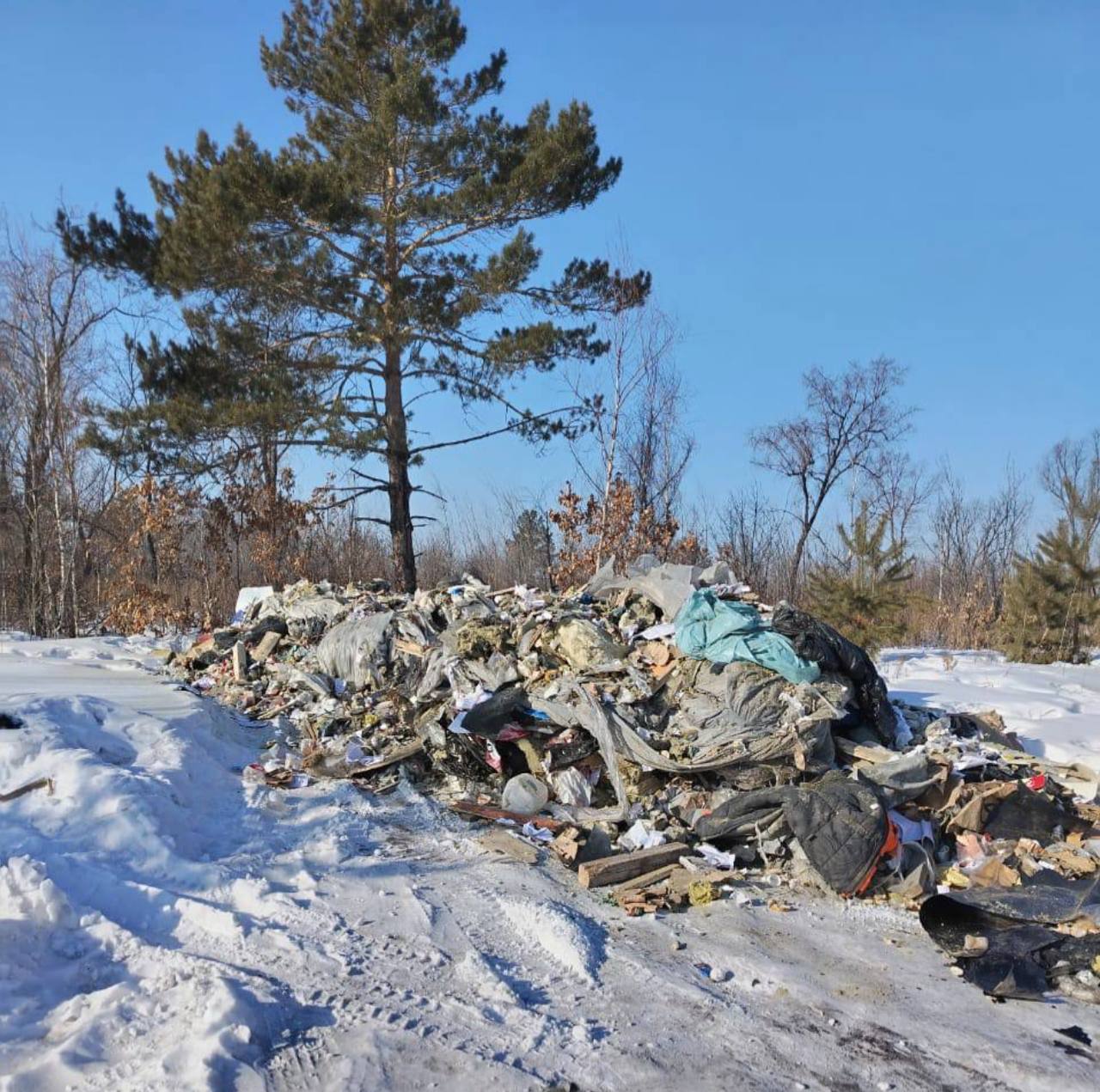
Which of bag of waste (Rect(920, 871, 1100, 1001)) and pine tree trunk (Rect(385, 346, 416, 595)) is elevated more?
pine tree trunk (Rect(385, 346, 416, 595))

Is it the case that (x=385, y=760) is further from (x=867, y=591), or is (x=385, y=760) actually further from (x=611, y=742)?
(x=867, y=591)

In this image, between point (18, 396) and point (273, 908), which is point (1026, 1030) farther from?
point (18, 396)

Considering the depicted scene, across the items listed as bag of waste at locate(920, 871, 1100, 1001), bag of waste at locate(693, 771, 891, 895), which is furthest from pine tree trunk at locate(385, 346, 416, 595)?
bag of waste at locate(920, 871, 1100, 1001)

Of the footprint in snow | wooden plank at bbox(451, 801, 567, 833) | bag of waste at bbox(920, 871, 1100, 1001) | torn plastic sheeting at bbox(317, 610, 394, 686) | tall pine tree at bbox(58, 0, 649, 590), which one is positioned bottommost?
bag of waste at bbox(920, 871, 1100, 1001)

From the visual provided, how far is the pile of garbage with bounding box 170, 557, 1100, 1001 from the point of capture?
464cm

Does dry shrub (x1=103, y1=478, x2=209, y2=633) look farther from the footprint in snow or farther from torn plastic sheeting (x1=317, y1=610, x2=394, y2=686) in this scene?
the footprint in snow

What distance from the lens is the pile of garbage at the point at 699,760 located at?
4.64 meters

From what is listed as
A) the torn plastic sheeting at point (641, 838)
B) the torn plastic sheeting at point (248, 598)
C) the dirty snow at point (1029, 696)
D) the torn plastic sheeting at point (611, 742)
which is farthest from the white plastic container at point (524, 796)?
the torn plastic sheeting at point (248, 598)

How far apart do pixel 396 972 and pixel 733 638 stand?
3.75 metres

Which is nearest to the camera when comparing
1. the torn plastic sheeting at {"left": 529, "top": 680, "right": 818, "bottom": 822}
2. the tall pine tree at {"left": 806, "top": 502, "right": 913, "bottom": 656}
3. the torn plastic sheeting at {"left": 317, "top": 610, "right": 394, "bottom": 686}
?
the torn plastic sheeting at {"left": 529, "top": 680, "right": 818, "bottom": 822}

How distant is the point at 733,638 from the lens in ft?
21.1

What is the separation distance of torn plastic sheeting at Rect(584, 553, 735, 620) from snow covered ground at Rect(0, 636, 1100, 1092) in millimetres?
2964

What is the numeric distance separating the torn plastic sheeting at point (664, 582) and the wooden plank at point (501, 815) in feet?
8.10

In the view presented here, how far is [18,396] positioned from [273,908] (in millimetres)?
18490
